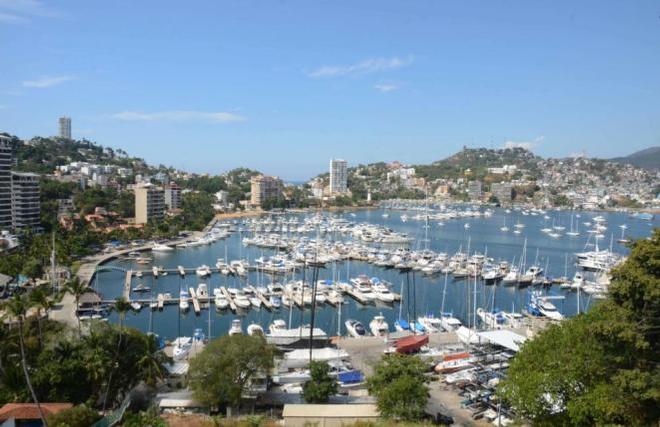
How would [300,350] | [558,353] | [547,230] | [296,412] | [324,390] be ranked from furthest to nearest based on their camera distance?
1. [547,230]
2. [300,350]
3. [324,390]
4. [296,412]
5. [558,353]

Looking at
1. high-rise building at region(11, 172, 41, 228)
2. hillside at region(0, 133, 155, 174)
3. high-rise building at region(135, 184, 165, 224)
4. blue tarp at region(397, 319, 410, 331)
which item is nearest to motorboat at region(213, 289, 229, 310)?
blue tarp at region(397, 319, 410, 331)

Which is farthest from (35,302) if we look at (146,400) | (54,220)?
(54,220)

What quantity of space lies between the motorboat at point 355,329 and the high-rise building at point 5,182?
23004mm

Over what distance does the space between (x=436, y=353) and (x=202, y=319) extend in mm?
10424

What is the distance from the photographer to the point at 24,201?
108ft

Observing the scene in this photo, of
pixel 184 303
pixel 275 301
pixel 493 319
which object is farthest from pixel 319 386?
pixel 184 303

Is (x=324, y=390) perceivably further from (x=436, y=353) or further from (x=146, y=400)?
(x=436, y=353)

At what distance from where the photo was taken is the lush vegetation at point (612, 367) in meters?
6.86

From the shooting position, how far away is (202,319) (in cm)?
2148

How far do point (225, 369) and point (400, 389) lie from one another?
3468mm

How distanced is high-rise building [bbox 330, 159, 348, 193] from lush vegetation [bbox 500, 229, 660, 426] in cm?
9077

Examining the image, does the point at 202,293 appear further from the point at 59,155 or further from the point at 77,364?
the point at 59,155

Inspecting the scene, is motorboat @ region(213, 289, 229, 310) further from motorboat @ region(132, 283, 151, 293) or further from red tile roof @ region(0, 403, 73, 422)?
red tile roof @ region(0, 403, 73, 422)

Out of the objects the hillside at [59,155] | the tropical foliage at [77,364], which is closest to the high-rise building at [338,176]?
the hillside at [59,155]
